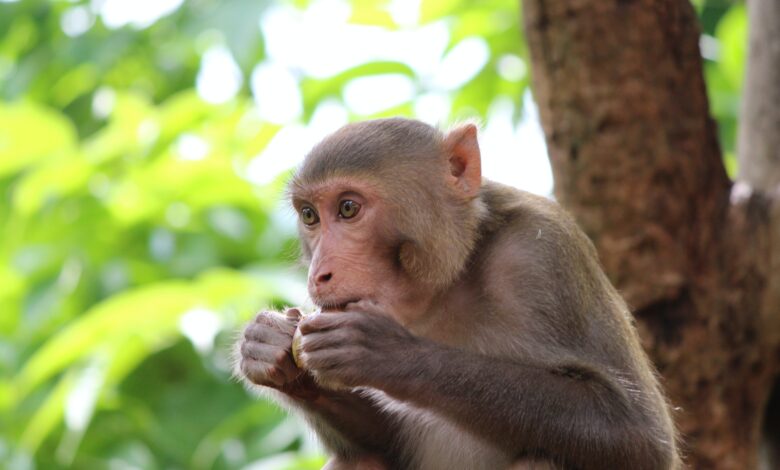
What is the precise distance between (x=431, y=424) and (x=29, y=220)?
13.7 ft

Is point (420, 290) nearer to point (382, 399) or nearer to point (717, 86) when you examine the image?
point (382, 399)

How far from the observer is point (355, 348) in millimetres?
4277

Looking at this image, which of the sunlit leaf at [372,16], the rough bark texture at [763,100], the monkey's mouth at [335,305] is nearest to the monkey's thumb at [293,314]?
the monkey's mouth at [335,305]

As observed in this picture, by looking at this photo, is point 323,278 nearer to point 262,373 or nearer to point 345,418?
point 262,373

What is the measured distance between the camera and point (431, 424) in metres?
4.98

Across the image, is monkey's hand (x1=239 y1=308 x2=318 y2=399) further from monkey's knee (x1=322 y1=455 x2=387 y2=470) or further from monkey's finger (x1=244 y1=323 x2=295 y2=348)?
monkey's knee (x1=322 y1=455 x2=387 y2=470)

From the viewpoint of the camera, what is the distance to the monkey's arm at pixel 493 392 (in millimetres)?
4285

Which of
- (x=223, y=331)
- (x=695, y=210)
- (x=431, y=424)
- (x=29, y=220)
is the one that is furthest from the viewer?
(x=29, y=220)

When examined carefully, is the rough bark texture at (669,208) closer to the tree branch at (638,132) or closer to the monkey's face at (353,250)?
the tree branch at (638,132)

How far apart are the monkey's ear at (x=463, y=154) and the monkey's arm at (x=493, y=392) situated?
0.89 metres

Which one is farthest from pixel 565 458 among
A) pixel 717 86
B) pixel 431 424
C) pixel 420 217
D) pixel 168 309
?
pixel 717 86

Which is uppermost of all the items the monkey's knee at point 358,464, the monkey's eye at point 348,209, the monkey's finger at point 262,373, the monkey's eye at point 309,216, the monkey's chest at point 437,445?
the monkey's eye at point 348,209

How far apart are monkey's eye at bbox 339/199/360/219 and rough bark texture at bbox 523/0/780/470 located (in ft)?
6.16

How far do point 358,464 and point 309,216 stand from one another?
42.5 inches
